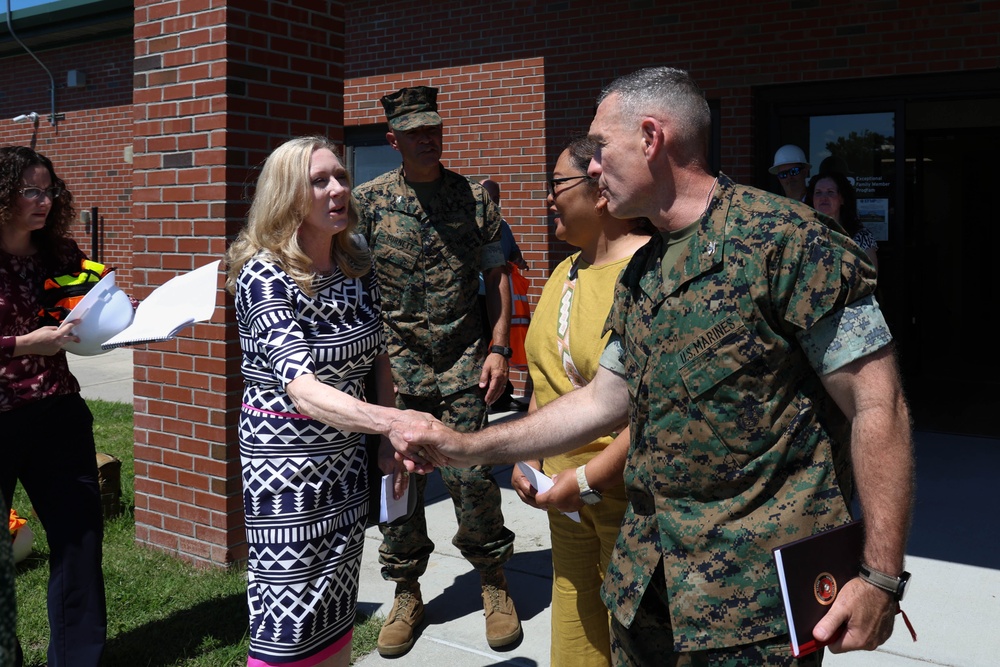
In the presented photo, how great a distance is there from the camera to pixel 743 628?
1883 mm

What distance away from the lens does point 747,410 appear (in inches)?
74.0

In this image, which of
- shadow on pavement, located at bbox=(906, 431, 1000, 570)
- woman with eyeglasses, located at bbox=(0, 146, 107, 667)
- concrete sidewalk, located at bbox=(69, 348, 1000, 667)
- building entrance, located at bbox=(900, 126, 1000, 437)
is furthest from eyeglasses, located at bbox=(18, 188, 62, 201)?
building entrance, located at bbox=(900, 126, 1000, 437)

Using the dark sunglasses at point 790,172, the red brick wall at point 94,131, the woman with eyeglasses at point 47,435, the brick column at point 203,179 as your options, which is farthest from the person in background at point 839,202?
the red brick wall at point 94,131

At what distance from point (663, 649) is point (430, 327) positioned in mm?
2264

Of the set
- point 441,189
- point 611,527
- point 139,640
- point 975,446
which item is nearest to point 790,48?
point 975,446

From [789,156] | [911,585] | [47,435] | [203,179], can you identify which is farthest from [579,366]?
[789,156]

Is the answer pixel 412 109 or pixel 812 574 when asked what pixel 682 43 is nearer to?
pixel 412 109

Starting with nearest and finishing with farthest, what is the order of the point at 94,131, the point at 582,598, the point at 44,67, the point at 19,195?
the point at 582,598, the point at 19,195, the point at 94,131, the point at 44,67

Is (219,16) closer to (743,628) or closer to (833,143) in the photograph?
(743,628)

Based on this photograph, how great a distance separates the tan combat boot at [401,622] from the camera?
387 centimetres

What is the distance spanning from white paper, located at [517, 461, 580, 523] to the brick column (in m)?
2.34

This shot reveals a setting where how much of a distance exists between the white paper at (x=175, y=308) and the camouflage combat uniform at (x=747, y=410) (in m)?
1.52

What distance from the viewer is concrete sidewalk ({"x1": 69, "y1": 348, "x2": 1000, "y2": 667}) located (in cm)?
379

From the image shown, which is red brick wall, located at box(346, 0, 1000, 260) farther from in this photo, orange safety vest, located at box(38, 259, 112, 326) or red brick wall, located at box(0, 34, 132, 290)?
red brick wall, located at box(0, 34, 132, 290)
